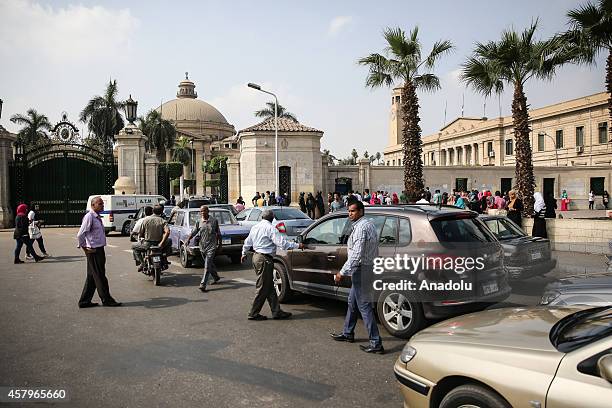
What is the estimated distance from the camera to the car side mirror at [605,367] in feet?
7.86

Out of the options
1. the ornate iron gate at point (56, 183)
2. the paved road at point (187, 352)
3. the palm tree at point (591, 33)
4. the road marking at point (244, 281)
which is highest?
the palm tree at point (591, 33)

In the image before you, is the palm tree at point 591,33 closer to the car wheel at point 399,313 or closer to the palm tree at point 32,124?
the car wheel at point 399,313

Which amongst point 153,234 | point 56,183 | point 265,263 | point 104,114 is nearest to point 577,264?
point 265,263

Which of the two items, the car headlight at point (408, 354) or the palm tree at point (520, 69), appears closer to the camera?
the car headlight at point (408, 354)

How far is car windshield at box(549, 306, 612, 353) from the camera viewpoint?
2818mm

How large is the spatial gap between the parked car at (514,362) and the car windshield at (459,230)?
2.23m

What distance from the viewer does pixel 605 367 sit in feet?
7.95

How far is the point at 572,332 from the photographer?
3.03 metres

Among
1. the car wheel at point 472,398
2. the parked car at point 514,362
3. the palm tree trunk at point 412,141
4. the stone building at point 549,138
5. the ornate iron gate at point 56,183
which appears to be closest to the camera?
the parked car at point 514,362

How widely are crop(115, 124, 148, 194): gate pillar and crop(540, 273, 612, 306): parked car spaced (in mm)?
23494

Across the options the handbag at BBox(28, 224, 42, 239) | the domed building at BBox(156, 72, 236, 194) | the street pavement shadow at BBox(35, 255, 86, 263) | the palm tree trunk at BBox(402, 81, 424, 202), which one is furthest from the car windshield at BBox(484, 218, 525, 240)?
the domed building at BBox(156, 72, 236, 194)

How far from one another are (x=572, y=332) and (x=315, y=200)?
64.7 feet

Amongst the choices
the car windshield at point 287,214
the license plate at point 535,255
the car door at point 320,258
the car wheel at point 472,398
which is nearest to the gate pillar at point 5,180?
the car windshield at point 287,214

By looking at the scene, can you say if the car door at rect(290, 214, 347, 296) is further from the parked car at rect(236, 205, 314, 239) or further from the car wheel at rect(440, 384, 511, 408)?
the parked car at rect(236, 205, 314, 239)
